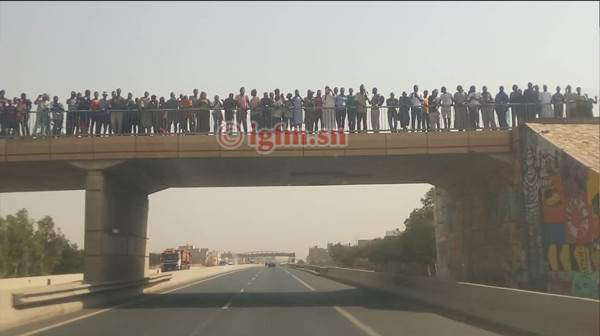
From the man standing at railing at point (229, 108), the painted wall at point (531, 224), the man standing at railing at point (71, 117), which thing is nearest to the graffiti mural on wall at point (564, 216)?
the painted wall at point (531, 224)

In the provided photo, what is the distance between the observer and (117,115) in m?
23.5

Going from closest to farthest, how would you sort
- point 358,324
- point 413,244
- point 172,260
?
point 358,324 → point 413,244 → point 172,260

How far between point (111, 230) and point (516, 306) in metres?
15.4

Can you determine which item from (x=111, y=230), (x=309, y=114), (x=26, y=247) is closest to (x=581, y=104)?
(x=309, y=114)

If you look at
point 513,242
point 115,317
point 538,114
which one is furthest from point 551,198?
point 115,317

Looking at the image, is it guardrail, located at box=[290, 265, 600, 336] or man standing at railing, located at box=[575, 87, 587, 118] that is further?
man standing at railing, located at box=[575, 87, 587, 118]

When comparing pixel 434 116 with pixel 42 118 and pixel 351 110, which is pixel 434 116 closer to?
pixel 351 110

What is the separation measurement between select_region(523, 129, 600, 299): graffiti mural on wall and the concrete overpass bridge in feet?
0.32

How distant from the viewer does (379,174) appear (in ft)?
92.0

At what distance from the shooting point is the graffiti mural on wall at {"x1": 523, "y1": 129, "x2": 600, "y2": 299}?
642 inches

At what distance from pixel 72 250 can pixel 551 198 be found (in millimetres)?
67318

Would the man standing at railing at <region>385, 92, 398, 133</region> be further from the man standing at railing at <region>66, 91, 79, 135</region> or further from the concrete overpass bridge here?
the man standing at railing at <region>66, 91, 79, 135</region>

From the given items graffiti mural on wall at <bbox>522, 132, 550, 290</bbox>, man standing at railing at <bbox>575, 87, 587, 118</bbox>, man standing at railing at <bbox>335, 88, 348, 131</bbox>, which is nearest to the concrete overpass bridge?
graffiti mural on wall at <bbox>522, 132, 550, 290</bbox>

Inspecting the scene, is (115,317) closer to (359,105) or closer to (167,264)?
(359,105)
